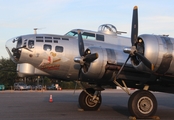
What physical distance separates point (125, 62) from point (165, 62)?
1.83 metres

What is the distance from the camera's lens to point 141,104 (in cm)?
1260

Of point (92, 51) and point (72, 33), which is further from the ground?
point (72, 33)

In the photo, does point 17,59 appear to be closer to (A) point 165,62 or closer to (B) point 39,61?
(B) point 39,61

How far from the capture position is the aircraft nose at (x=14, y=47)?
14516 millimetres

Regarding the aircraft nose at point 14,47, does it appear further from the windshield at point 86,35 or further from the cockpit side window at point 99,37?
the cockpit side window at point 99,37

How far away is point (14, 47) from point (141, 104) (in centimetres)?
639

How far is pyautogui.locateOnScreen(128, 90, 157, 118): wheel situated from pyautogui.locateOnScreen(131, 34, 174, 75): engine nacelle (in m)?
1.37

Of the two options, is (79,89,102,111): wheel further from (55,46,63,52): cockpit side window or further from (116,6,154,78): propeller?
(116,6,154,78): propeller

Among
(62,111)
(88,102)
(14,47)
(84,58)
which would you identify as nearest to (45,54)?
(14,47)

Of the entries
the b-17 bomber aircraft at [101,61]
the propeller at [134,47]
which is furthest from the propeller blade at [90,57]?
the propeller at [134,47]

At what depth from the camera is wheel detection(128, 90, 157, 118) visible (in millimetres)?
12469

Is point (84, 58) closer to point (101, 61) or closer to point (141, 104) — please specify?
point (101, 61)

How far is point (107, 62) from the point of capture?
44.1ft

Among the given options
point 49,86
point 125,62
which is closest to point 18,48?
point 125,62
